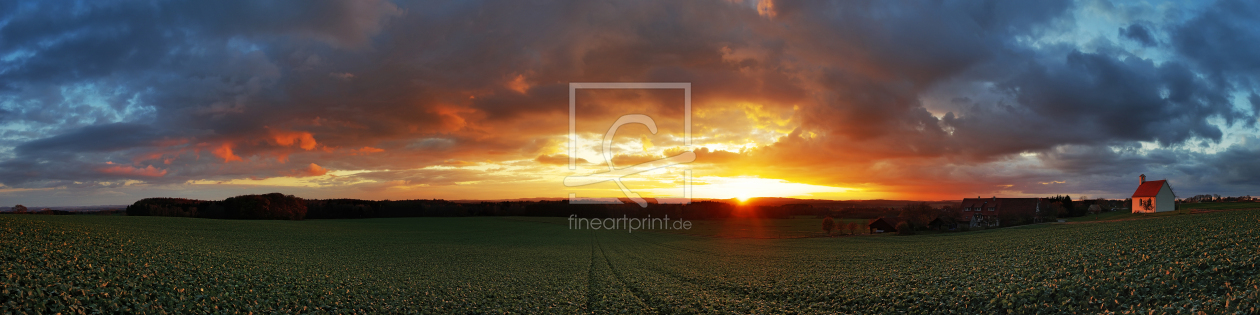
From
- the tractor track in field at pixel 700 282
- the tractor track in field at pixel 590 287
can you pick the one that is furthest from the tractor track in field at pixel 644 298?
the tractor track in field at pixel 700 282

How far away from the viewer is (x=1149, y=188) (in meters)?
67.8

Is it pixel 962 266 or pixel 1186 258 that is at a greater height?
pixel 1186 258

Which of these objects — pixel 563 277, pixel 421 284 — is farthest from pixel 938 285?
→ pixel 421 284

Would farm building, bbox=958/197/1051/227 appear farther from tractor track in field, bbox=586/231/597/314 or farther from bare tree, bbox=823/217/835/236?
tractor track in field, bbox=586/231/597/314

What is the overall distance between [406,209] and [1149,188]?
518 feet

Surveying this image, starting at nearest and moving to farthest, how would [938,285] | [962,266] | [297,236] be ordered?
[938,285]
[962,266]
[297,236]

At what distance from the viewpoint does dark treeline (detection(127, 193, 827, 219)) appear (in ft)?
317

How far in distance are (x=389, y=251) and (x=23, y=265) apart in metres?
29.6

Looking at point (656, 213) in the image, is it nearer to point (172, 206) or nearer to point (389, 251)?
point (389, 251)

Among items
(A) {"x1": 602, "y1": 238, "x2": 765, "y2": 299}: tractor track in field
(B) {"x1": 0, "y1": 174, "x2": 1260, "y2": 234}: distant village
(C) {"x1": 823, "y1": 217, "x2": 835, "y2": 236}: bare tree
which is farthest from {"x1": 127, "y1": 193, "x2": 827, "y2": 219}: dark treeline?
(A) {"x1": 602, "y1": 238, "x2": 765, "y2": 299}: tractor track in field

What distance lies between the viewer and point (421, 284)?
26750 mm

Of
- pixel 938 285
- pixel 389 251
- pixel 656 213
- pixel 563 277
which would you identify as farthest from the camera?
pixel 656 213

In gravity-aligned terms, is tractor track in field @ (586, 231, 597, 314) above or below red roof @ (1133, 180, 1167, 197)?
below

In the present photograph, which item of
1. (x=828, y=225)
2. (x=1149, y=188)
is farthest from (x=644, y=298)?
(x=1149, y=188)
